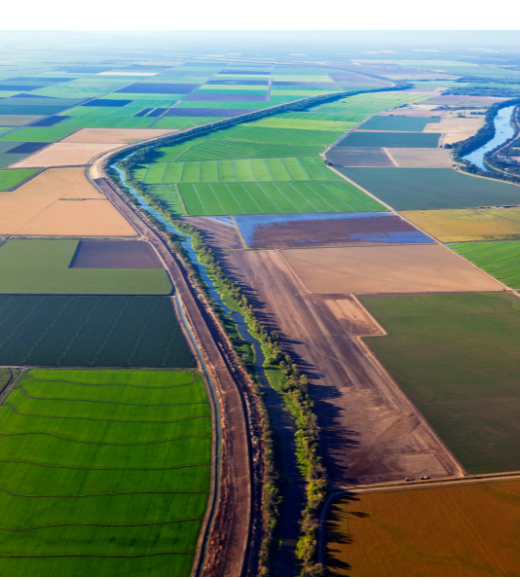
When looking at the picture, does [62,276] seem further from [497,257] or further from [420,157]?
[420,157]

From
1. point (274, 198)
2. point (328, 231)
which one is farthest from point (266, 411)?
point (274, 198)

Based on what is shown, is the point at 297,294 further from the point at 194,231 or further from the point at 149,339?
the point at 194,231

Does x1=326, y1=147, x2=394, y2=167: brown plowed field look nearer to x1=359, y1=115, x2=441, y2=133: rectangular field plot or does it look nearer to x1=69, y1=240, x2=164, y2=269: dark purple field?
x1=359, y1=115, x2=441, y2=133: rectangular field plot

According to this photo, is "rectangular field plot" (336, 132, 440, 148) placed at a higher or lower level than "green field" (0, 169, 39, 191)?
higher

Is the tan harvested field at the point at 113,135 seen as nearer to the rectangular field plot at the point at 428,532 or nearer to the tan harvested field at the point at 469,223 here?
the tan harvested field at the point at 469,223

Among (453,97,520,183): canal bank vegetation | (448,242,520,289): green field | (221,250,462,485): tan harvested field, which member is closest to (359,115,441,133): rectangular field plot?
(453,97,520,183): canal bank vegetation
